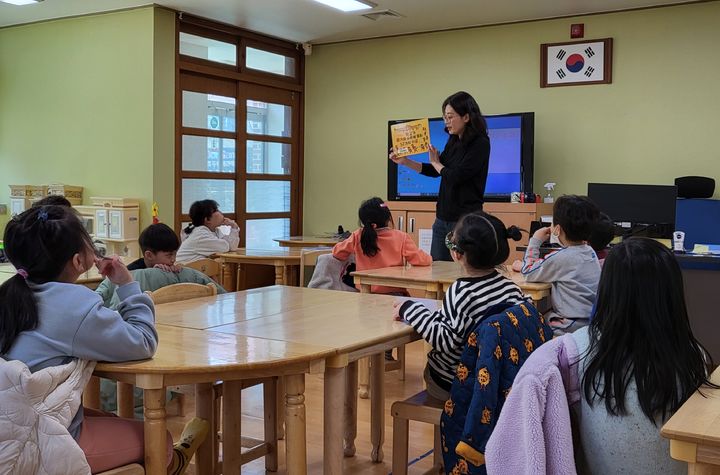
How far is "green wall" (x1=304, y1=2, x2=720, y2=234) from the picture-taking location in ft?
19.1

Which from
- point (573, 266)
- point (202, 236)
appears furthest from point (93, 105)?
point (573, 266)

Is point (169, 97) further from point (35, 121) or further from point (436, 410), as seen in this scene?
point (436, 410)

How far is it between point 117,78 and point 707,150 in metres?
4.82

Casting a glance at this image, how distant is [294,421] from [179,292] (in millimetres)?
1012

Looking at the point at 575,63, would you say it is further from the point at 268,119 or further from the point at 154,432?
the point at 154,432

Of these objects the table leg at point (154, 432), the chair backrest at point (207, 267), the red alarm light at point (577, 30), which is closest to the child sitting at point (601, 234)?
the chair backrest at point (207, 267)

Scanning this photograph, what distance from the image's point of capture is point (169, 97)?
6.34 m

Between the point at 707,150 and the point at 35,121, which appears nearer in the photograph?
the point at 707,150

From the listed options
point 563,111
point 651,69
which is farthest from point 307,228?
point 651,69

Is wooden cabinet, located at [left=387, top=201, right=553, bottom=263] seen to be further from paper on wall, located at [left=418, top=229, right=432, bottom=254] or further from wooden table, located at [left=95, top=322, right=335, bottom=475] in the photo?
wooden table, located at [left=95, top=322, right=335, bottom=475]

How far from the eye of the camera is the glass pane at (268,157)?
24.0 ft

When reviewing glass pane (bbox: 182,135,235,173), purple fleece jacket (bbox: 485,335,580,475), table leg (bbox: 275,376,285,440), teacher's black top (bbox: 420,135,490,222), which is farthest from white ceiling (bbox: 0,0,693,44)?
purple fleece jacket (bbox: 485,335,580,475)

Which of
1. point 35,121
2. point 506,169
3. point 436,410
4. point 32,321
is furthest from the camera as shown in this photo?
point 35,121

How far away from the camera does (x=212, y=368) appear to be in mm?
1769
